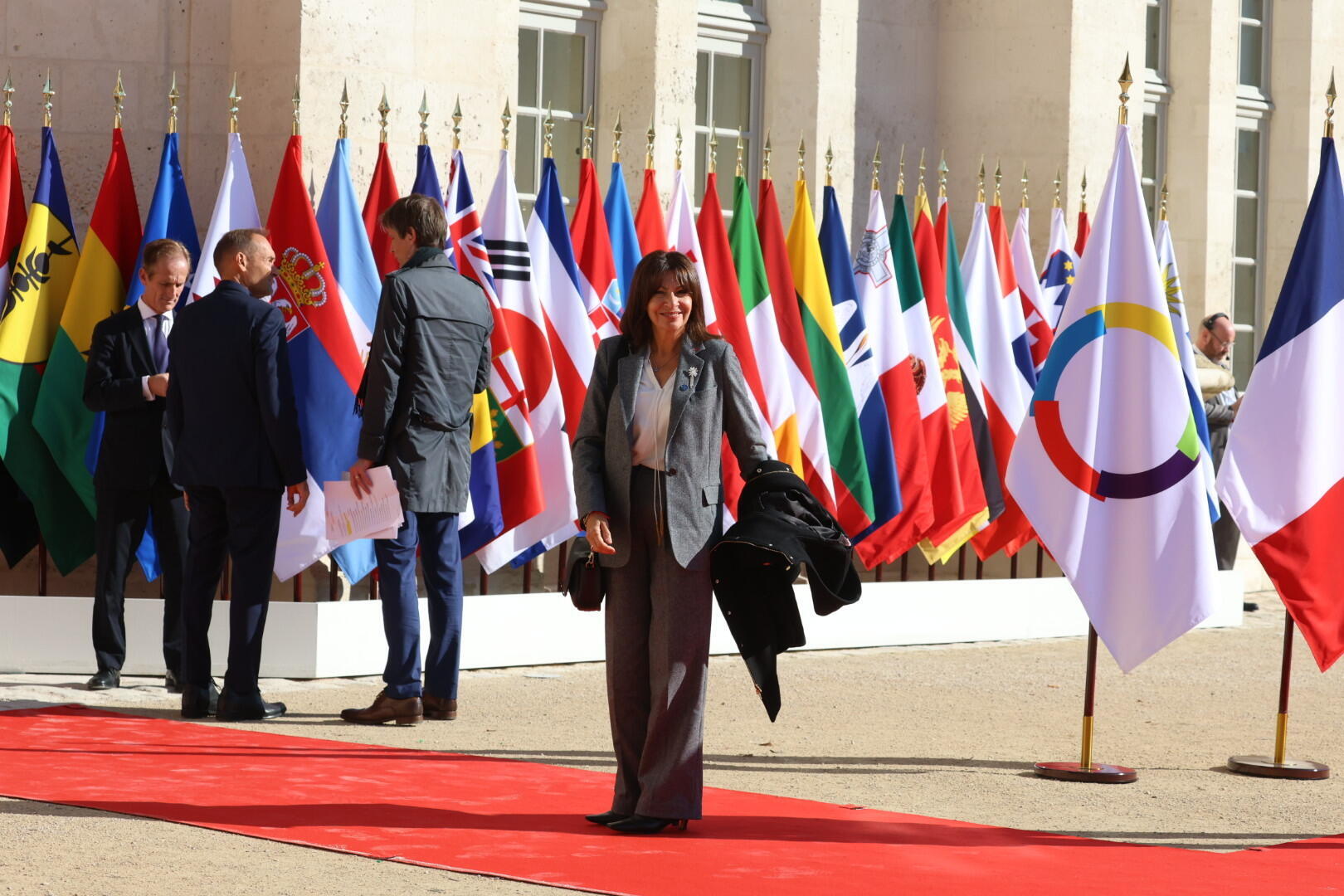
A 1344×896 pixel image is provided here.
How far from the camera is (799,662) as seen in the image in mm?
9391

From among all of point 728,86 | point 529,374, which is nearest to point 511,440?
point 529,374

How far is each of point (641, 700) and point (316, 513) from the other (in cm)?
322

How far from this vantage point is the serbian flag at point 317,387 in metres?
8.23

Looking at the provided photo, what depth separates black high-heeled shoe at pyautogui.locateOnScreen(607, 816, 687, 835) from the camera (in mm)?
5230

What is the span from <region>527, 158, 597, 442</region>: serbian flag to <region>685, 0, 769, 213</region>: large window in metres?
3.11

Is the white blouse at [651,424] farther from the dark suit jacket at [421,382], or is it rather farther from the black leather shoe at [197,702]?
the black leather shoe at [197,702]

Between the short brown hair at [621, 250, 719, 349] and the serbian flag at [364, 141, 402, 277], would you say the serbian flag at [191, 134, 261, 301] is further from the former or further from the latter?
the short brown hair at [621, 250, 719, 349]

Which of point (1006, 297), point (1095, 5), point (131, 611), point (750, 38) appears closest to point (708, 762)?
point (131, 611)

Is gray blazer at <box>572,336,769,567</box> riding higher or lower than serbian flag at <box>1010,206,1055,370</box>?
lower

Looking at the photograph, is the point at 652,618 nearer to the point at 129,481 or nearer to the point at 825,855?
the point at 825,855

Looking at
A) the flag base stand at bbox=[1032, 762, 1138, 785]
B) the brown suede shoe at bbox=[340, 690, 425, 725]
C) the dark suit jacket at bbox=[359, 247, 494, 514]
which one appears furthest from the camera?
the brown suede shoe at bbox=[340, 690, 425, 725]

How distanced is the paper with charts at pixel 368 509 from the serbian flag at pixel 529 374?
143 centimetres

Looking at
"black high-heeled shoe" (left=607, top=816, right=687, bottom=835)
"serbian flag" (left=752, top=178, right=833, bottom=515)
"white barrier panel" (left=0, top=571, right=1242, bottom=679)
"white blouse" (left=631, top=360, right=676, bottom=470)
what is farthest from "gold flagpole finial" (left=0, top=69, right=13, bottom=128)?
"black high-heeled shoe" (left=607, top=816, right=687, bottom=835)

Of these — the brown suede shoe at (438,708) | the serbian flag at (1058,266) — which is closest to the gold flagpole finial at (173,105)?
the brown suede shoe at (438,708)
